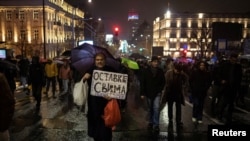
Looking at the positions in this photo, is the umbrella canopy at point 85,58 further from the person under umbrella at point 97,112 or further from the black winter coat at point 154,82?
the black winter coat at point 154,82

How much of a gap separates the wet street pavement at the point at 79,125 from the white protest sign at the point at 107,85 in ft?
9.14

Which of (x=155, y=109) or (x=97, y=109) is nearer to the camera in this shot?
(x=97, y=109)

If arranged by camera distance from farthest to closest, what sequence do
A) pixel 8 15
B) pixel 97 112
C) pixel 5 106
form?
pixel 8 15 < pixel 97 112 < pixel 5 106

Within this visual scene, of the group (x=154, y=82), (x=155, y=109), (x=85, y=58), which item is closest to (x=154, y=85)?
(x=154, y=82)

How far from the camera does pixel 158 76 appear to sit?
9359 millimetres

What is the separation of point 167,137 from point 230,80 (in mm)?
3099

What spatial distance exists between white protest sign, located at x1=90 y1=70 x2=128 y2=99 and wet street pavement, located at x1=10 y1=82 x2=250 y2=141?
2.79 metres

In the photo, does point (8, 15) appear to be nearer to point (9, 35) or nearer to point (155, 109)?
point (9, 35)

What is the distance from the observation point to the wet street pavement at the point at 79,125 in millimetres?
8484

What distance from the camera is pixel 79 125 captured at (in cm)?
985

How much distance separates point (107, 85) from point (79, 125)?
4434mm

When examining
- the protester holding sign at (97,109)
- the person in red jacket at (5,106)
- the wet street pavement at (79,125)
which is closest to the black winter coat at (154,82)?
the wet street pavement at (79,125)

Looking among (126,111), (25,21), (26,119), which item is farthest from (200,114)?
(25,21)

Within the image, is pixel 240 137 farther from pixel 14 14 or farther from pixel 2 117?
pixel 14 14
